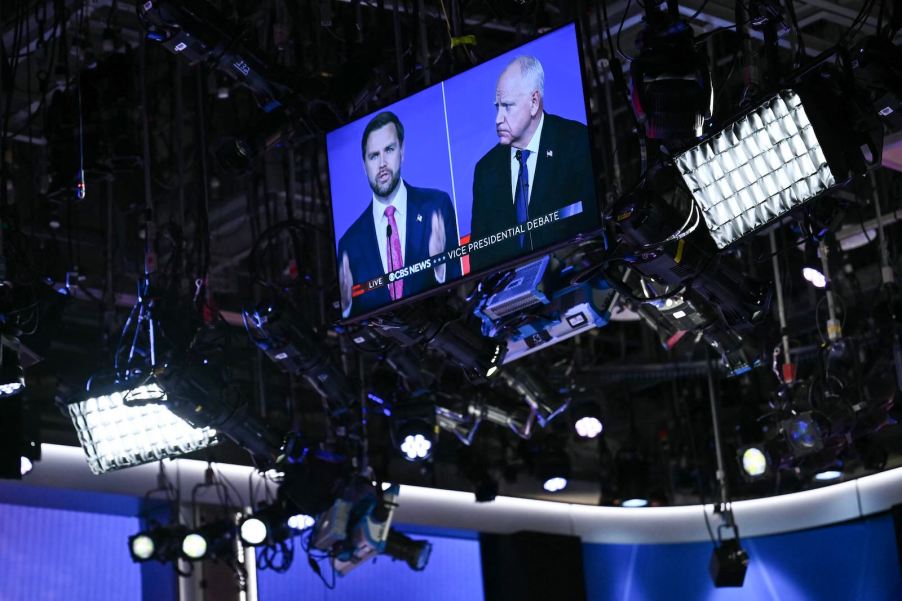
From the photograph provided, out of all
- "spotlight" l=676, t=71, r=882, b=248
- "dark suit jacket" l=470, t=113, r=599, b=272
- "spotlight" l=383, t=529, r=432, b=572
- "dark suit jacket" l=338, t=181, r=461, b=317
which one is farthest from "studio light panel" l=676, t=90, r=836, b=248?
"spotlight" l=383, t=529, r=432, b=572

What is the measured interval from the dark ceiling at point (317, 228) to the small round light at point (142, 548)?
839mm

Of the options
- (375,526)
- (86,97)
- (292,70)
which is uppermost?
(86,97)

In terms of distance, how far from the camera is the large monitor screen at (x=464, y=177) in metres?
4.92

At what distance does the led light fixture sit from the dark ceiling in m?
0.16

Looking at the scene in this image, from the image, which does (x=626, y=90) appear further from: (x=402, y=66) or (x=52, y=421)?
(x=52, y=421)

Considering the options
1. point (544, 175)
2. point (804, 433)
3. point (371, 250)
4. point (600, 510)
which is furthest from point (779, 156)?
point (600, 510)

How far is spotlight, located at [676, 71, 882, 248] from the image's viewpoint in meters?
4.59

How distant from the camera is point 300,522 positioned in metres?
8.69

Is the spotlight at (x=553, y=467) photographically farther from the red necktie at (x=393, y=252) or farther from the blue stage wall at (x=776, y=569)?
the red necktie at (x=393, y=252)

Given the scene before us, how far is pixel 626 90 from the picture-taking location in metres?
4.84

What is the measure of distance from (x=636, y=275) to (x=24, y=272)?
102 inches

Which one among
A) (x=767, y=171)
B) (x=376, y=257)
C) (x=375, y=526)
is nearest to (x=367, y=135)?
(x=376, y=257)

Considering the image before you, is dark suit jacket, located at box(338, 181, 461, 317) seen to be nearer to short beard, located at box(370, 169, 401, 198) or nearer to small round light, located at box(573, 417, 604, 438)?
short beard, located at box(370, 169, 401, 198)

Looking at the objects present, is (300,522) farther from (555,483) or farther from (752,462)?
(752,462)
